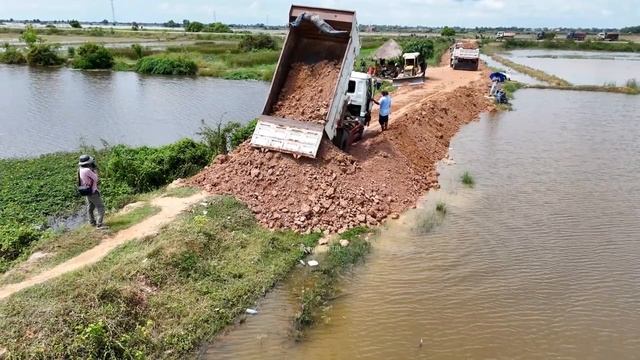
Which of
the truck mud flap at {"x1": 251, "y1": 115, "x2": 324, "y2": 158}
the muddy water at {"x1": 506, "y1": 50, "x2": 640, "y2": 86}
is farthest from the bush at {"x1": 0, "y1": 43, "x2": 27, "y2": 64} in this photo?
the muddy water at {"x1": 506, "y1": 50, "x2": 640, "y2": 86}

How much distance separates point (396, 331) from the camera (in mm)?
8367

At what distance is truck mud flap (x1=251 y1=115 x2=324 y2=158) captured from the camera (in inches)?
509

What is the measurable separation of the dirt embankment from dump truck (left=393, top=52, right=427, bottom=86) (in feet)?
56.3

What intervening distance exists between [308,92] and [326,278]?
6428mm

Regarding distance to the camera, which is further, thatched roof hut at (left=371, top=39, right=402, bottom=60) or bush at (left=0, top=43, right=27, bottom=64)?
bush at (left=0, top=43, right=27, bottom=64)

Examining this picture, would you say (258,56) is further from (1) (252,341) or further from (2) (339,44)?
(1) (252,341)

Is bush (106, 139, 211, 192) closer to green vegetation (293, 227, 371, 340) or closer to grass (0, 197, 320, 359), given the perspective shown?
grass (0, 197, 320, 359)

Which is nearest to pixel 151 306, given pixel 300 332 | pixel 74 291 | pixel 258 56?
pixel 74 291

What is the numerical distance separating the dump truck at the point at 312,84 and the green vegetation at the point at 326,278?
112 inches

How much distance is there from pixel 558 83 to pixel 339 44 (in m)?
32.2

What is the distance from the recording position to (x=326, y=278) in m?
9.81

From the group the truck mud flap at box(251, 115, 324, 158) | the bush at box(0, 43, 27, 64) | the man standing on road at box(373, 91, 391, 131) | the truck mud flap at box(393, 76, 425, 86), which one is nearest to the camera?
the truck mud flap at box(251, 115, 324, 158)

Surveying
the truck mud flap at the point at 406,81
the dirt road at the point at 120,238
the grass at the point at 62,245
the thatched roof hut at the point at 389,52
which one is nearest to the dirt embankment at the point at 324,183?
the dirt road at the point at 120,238

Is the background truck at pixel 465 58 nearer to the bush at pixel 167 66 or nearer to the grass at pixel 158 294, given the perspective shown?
the bush at pixel 167 66
